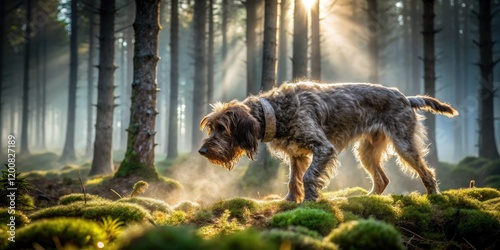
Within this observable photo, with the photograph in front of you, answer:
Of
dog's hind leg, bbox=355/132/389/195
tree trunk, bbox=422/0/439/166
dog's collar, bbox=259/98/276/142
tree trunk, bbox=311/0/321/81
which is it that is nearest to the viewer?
dog's collar, bbox=259/98/276/142

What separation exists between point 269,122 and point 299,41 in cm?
1108

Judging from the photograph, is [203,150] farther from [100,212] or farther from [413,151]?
[413,151]

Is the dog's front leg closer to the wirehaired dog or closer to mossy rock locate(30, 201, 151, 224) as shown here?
the wirehaired dog

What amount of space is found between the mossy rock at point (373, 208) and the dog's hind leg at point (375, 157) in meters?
1.95

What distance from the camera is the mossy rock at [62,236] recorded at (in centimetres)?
261

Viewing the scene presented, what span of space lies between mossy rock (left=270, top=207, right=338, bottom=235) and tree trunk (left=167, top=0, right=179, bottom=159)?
798 inches

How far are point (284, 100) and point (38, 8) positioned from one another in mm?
42789

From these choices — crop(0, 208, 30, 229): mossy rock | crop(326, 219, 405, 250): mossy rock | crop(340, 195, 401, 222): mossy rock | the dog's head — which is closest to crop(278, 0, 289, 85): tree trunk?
the dog's head

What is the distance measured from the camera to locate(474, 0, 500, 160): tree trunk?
19.5 metres

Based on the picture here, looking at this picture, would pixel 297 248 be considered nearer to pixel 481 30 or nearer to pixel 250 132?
pixel 250 132

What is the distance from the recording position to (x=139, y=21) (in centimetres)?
968

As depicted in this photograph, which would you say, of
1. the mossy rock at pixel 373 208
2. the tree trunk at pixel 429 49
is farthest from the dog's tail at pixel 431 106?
the tree trunk at pixel 429 49

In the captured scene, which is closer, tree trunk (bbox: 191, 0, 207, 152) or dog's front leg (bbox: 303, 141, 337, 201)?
dog's front leg (bbox: 303, 141, 337, 201)

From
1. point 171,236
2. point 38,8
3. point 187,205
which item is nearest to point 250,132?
point 187,205
